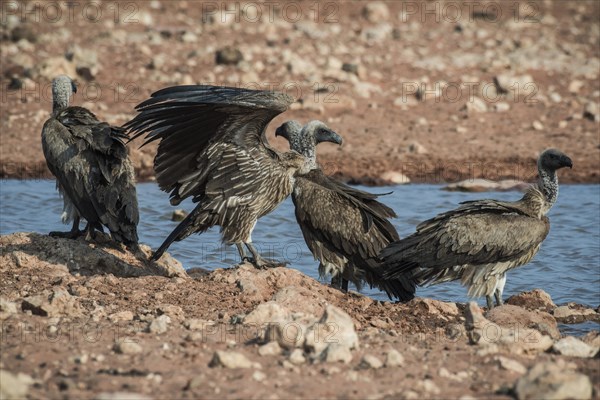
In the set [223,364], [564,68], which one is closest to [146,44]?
[564,68]

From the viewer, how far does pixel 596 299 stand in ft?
32.3

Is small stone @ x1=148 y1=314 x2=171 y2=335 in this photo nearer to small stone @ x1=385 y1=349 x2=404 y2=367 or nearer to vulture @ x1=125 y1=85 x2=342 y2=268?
small stone @ x1=385 y1=349 x2=404 y2=367

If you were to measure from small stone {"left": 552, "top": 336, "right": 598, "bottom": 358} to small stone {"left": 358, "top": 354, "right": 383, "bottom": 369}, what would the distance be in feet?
4.44

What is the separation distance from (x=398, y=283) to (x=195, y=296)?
1.93 m

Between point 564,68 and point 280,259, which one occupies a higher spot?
point 564,68

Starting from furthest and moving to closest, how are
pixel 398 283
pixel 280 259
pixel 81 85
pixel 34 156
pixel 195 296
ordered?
pixel 81 85 → pixel 34 156 → pixel 280 259 → pixel 398 283 → pixel 195 296

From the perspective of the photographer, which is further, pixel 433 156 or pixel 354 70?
pixel 354 70

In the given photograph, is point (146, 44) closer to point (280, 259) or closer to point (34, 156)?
point (34, 156)

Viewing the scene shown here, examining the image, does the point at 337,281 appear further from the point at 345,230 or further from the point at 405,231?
the point at 405,231

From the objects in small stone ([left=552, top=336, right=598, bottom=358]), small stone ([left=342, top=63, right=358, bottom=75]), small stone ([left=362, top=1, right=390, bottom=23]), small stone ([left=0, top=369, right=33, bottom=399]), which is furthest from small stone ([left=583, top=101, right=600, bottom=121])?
small stone ([left=0, top=369, right=33, bottom=399])

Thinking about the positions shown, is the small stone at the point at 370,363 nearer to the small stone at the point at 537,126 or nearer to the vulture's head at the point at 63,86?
the vulture's head at the point at 63,86

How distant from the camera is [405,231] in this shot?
1227 centimetres

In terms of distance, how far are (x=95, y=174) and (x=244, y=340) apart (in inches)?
118

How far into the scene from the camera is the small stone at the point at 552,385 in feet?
17.8
